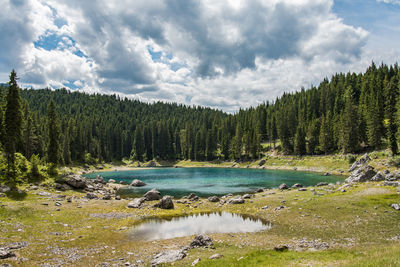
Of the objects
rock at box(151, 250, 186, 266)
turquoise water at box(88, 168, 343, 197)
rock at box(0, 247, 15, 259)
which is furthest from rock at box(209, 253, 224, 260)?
turquoise water at box(88, 168, 343, 197)

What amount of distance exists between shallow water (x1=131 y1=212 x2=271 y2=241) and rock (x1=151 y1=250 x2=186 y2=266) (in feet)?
20.0

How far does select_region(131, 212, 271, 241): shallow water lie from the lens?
975 inches

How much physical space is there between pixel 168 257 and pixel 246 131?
470 ft

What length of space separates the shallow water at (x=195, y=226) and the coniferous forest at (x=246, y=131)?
25872 millimetres

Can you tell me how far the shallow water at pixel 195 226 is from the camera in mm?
24769

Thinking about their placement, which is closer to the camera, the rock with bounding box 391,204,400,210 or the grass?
the grass

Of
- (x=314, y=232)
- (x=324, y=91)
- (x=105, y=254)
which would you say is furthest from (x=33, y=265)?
(x=324, y=91)

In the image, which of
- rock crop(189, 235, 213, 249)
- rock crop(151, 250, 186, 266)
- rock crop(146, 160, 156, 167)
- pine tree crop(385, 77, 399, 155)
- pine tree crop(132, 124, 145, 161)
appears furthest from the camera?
pine tree crop(132, 124, 145, 161)

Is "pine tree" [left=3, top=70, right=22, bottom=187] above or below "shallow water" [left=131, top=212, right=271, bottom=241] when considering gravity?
above

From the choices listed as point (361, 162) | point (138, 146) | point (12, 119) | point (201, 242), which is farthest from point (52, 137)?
point (138, 146)

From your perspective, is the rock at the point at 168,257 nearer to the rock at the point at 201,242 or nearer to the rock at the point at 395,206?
the rock at the point at 201,242

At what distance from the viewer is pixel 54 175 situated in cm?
4978

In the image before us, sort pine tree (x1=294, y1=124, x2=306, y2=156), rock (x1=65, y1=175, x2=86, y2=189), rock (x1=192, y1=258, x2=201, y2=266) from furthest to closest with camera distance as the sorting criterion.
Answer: pine tree (x1=294, y1=124, x2=306, y2=156)
rock (x1=65, y1=175, x2=86, y2=189)
rock (x1=192, y1=258, x2=201, y2=266)

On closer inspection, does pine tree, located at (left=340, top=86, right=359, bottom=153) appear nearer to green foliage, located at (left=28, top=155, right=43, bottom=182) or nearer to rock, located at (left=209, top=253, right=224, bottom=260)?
rock, located at (left=209, top=253, right=224, bottom=260)
